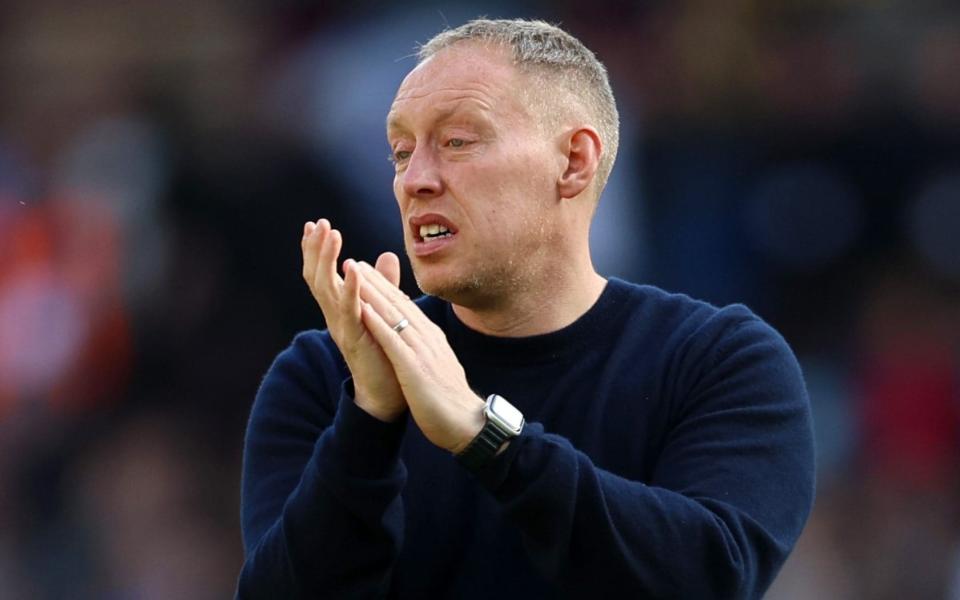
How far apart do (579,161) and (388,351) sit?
2.54 ft

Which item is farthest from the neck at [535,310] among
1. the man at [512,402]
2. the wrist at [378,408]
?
the wrist at [378,408]

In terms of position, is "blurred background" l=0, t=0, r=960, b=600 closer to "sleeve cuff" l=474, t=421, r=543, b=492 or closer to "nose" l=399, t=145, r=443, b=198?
"nose" l=399, t=145, r=443, b=198

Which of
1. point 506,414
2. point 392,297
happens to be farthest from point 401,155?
point 506,414

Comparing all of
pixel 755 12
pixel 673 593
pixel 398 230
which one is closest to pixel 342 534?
pixel 673 593

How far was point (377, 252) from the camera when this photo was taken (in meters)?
6.97

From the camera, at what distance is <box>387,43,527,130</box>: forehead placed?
10.8 ft

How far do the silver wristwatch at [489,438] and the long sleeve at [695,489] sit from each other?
0.05 feet

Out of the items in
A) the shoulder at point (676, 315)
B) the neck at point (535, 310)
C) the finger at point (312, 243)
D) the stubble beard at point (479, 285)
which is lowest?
the shoulder at point (676, 315)

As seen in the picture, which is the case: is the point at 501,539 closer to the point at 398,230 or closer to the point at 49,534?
the point at 398,230

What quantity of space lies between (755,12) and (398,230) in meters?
2.25

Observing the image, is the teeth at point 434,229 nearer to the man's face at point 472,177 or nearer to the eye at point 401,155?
the man's face at point 472,177

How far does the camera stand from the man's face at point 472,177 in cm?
324

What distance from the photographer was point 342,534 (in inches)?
115

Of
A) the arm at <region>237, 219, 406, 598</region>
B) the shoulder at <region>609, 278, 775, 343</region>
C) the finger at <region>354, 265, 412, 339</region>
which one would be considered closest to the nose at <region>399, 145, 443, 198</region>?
the arm at <region>237, 219, 406, 598</region>
